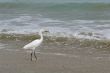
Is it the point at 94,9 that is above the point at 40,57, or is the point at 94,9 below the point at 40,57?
above

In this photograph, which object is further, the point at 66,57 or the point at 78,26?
the point at 78,26

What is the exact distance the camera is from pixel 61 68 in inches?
312

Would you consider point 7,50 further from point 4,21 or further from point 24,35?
point 4,21

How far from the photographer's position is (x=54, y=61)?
858 centimetres

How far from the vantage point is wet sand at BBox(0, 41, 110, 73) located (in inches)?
308

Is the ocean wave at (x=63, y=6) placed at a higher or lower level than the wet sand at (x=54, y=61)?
higher

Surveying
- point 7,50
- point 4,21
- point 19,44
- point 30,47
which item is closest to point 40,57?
point 30,47

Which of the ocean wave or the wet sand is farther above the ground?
the ocean wave

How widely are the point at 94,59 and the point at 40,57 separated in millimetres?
1277

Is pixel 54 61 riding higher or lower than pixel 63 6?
lower

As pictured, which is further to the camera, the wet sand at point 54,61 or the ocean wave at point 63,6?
the ocean wave at point 63,6

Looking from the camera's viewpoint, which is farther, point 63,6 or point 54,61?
point 63,6

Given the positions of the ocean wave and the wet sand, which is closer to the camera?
the wet sand

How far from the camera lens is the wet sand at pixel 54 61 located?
7820 millimetres
